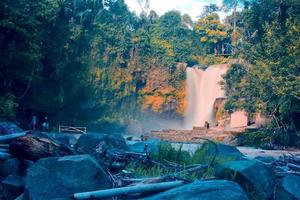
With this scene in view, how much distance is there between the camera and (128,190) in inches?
183

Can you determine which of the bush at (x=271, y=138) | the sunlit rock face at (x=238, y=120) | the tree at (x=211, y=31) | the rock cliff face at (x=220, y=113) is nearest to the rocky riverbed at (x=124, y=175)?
the bush at (x=271, y=138)

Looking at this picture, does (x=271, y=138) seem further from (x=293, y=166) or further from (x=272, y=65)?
(x=293, y=166)

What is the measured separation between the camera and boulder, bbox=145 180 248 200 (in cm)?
401

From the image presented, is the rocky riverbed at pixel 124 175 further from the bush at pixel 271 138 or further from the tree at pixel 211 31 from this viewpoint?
the tree at pixel 211 31

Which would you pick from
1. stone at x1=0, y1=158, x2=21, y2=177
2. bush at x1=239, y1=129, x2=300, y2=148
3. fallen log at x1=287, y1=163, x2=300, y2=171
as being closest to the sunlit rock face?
bush at x1=239, y1=129, x2=300, y2=148

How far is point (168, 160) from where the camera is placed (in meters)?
7.25

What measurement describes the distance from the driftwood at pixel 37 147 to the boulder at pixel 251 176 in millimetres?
2583

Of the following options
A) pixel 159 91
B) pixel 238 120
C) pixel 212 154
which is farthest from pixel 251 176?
pixel 159 91

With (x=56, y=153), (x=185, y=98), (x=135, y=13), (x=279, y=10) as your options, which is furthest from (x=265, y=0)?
(x=135, y=13)

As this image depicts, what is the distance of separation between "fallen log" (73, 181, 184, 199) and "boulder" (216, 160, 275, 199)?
1581 mm

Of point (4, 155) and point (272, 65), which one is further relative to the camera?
point (272, 65)

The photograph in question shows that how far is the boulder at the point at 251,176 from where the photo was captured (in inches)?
241

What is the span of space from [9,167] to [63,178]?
4.56 ft

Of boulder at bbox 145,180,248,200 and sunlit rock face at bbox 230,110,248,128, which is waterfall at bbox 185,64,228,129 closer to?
sunlit rock face at bbox 230,110,248,128
